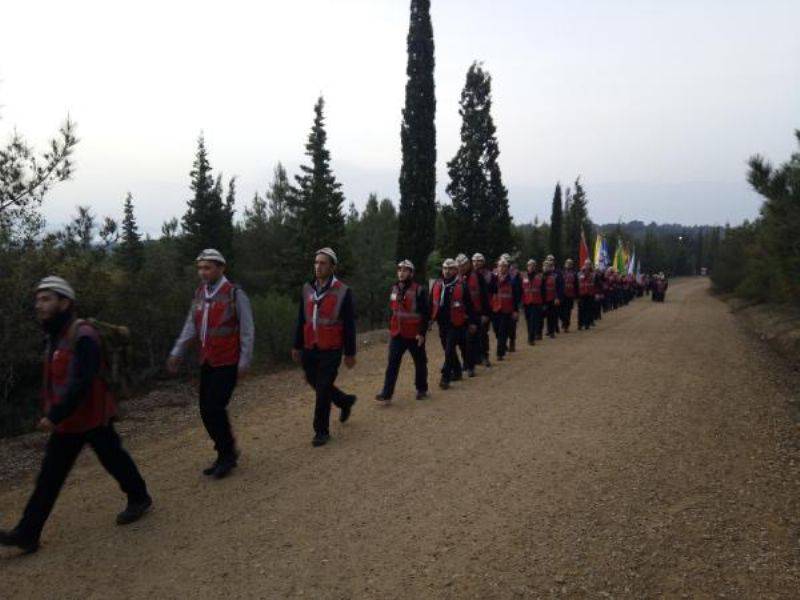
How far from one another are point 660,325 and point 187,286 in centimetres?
1583

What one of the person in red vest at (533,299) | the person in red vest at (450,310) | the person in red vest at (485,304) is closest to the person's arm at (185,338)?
the person in red vest at (450,310)

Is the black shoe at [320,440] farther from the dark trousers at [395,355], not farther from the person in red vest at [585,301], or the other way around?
the person in red vest at [585,301]

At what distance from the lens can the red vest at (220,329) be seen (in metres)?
5.70

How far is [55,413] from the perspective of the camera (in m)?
4.36

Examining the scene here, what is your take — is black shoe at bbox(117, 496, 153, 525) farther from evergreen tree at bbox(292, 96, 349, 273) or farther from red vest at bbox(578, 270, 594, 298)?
evergreen tree at bbox(292, 96, 349, 273)

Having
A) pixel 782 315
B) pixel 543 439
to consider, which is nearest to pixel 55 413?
pixel 543 439

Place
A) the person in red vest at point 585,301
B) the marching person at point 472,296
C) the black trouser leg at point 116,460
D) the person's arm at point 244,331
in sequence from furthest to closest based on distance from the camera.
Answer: the person in red vest at point 585,301 → the marching person at point 472,296 → the person's arm at point 244,331 → the black trouser leg at point 116,460

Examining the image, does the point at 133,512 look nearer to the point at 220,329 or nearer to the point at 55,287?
the point at 220,329

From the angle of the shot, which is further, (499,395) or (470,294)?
(470,294)

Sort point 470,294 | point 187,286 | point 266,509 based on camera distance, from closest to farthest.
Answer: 1. point 266,509
2. point 470,294
3. point 187,286

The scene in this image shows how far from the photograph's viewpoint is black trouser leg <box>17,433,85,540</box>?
4473 mm

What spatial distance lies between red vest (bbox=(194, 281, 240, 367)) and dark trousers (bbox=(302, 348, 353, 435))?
47.8 inches

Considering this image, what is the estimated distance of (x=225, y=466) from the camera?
5.89 metres

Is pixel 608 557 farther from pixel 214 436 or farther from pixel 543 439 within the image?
pixel 214 436
